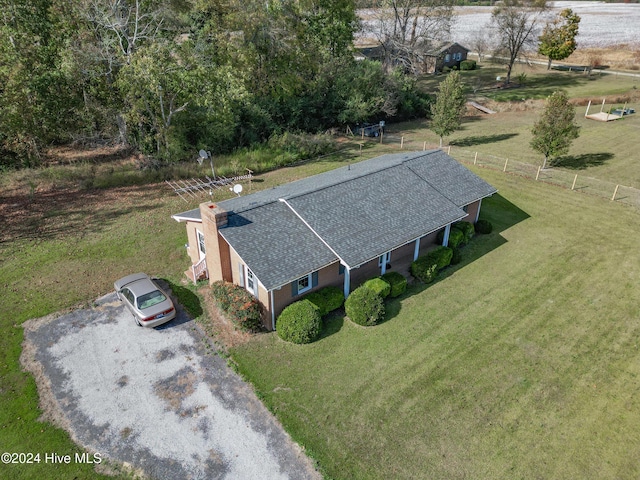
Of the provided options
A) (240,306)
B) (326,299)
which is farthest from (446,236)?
(240,306)

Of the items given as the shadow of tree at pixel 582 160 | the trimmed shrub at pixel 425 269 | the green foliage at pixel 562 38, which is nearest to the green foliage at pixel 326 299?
the trimmed shrub at pixel 425 269

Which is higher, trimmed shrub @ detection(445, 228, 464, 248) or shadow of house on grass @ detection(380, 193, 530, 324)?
trimmed shrub @ detection(445, 228, 464, 248)

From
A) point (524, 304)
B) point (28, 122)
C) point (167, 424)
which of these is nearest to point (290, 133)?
point (28, 122)

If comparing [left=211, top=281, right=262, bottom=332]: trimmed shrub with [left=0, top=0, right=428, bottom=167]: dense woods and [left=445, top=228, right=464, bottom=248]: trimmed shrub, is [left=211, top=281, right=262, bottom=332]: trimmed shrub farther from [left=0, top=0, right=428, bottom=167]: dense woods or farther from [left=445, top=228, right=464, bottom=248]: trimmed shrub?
[left=0, top=0, right=428, bottom=167]: dense woods

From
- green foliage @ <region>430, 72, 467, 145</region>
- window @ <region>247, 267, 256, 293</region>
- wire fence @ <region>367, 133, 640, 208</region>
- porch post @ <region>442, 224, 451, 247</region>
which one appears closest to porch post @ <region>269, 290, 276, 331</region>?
window @ <region>247, 267, 256, 293</region>

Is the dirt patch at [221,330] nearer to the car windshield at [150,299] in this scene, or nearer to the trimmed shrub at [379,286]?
the car windshield at [150,299]

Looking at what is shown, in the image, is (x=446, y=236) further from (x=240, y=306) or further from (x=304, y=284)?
(x=240, y=306)
